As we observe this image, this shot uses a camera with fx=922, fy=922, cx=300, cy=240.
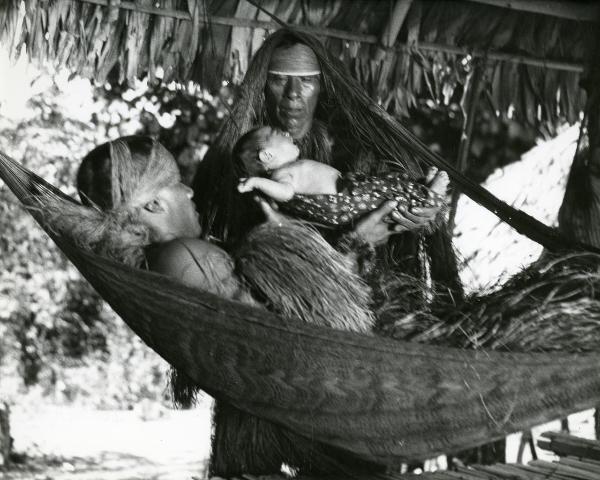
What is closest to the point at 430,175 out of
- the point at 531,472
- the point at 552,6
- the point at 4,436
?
the point at 531,472

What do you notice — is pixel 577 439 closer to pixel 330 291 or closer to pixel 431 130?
pixel 330 291

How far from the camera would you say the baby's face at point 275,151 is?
1.71 meters

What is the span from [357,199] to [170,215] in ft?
1.15

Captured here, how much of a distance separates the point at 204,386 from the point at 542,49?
5.73ft

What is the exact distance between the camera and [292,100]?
6.25ft

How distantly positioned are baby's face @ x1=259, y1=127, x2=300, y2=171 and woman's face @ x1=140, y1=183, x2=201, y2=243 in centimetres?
17

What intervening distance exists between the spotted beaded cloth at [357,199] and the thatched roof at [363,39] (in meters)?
0.79

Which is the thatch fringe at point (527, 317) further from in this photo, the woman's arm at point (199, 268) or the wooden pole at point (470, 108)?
the wooden pole at point (470, 108)

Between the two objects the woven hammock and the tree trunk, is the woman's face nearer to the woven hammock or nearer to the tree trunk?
the woven hammock

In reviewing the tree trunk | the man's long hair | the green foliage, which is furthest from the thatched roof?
the tree trunk

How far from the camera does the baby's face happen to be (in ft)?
5.61

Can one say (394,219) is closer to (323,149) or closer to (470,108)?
(323,149)

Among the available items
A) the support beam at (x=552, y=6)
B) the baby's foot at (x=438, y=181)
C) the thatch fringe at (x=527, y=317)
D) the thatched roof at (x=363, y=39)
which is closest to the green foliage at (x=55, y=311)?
the thatched roof at (x=363, y=39)

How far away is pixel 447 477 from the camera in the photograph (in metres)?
1.77
